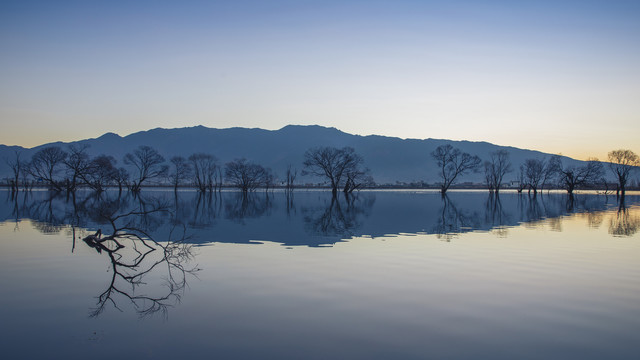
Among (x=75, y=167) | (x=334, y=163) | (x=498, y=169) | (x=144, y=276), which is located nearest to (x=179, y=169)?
(x=75, y=167)

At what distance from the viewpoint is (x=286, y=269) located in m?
13.0

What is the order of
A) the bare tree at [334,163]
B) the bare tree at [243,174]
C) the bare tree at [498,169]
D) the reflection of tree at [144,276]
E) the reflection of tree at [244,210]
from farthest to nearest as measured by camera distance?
1. the bare tree at [243,174]
2. the bare tree at [498,169]
3. the bare tree at [334,163]
4. the reflection of tree at [244,210]
5. the reflection of tree at [144,276]

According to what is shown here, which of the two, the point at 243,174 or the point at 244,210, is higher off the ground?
the point at 243,174

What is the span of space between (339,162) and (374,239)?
71.9m

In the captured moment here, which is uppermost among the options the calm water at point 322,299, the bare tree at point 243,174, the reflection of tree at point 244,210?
the bare tree at point 243,174

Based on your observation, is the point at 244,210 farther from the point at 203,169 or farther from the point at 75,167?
the point at 203,169

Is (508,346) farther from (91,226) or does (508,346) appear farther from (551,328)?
(91,226)

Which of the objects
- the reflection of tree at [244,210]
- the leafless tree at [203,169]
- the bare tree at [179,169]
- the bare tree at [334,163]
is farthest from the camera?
the bare tree at [179,169]

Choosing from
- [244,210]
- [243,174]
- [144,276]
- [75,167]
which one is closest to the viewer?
[144,276]

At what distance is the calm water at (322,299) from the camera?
7.09m

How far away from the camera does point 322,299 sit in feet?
32.1

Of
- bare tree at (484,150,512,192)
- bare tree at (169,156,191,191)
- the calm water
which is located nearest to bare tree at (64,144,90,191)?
bare tree at (169,156,191,191)

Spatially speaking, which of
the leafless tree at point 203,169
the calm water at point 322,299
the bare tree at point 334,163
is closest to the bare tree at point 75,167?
the leafless tree at point 203,169

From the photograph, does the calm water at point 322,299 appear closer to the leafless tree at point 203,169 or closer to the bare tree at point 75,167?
the bare tree at point 75,167
